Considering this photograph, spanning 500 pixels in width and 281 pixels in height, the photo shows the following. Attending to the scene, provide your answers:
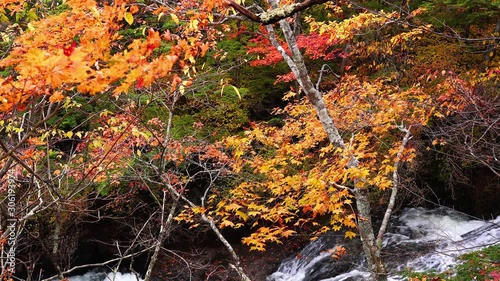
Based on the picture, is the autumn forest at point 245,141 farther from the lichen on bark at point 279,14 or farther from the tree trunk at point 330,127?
the lichen on bark at point 279,14

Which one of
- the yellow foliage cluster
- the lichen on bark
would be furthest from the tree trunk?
the lichen on bark

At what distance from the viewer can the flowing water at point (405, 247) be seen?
383 inches

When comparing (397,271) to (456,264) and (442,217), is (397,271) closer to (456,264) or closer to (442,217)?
(456,264)

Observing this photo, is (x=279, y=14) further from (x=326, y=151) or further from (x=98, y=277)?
(x=98, y=277)

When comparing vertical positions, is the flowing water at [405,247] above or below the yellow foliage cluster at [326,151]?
below

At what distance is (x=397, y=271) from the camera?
9.61 m

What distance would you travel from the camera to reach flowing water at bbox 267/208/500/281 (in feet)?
31.9

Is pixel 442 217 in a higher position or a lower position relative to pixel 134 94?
lower

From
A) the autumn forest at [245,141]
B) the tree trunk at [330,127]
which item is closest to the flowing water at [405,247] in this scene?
the autumn forest at [245,141]

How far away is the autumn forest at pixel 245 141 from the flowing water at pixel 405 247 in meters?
0.44

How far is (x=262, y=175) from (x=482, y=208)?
22.2ft

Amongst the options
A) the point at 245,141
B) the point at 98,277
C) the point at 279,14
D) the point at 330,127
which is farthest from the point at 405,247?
the point at 279,14

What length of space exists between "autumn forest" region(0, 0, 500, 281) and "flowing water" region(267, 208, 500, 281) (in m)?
0.44

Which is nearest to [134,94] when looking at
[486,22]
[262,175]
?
[262,175]
